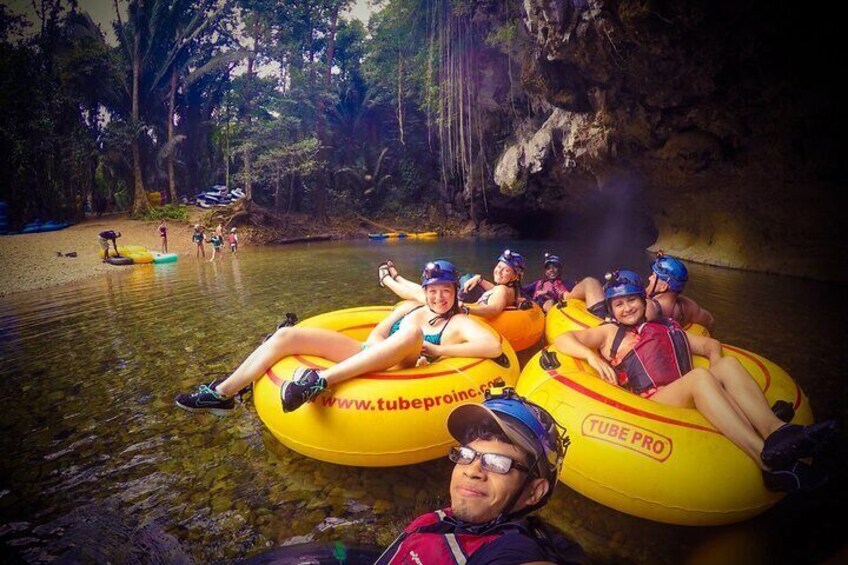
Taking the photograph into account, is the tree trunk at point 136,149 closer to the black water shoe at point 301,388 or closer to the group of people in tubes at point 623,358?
the group of people in tubes at point 623,358

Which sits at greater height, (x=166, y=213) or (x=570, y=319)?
(x=166, y=213)

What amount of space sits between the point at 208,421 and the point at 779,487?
4164 mm

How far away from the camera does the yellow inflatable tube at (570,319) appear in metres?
4.54

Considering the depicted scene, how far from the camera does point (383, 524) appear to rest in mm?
2395

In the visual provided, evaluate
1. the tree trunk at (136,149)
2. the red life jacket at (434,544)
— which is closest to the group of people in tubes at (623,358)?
the red life jacket at (434,544)

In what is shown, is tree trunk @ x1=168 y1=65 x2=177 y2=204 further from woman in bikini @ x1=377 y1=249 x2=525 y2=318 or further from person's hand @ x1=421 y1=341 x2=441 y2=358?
person's hand @ x1=421 y1=341 x2=441 y2=358

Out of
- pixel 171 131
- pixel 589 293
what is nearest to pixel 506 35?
pixel 589 293

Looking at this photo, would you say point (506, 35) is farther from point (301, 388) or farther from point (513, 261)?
point (301, 388)

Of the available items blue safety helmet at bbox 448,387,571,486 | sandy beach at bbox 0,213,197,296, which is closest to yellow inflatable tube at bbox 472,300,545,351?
blue safety helmet at bbox 448,387,571,486

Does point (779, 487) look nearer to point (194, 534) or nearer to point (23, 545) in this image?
point (194, 534)

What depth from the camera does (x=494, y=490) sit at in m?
1.45

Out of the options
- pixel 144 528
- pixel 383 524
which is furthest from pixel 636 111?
pixel 144 528

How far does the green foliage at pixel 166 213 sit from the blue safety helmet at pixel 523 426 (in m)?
26.8

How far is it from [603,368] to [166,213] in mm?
27185
